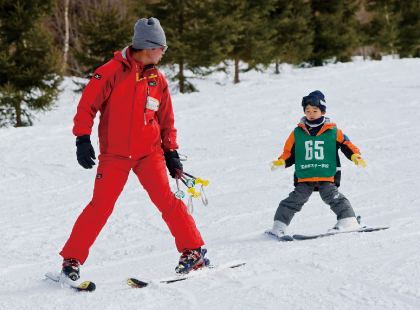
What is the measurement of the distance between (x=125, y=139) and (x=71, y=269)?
Result: 0.89 meters

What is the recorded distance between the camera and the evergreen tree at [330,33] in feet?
76.4

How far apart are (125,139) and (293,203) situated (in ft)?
5.79

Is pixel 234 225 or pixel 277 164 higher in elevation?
pixel 277 164

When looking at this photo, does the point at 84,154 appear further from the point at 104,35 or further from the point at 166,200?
the point at 104,35

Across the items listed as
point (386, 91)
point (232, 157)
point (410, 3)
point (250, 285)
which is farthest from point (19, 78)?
point (410, 3)

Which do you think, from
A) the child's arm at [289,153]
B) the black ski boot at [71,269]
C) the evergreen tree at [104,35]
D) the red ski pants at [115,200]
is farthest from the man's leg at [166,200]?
the evergreen tree at [104,35]

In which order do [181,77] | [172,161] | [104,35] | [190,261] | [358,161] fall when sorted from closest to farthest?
[190,261]
[172,161]
[358,161]
[104,35]
[181,77]

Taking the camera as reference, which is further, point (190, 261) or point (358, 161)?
point (358, 161)

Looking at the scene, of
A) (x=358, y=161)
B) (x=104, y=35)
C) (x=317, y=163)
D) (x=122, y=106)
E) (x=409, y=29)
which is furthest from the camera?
(x=409, y=29)

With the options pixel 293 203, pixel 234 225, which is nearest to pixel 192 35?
pixel 234 225

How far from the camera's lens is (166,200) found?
2.92 metres

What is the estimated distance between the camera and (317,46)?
2380 centimetres

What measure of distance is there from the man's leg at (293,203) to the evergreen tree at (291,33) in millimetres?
17667

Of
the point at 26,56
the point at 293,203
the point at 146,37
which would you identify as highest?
the point at 26,56
